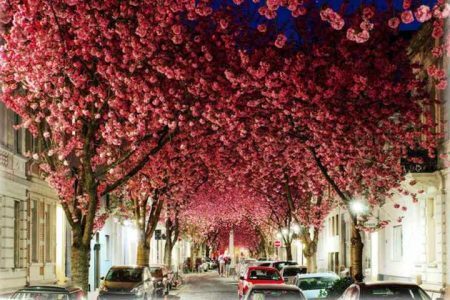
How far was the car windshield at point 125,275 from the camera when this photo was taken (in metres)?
29.2

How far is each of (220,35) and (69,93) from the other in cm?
506

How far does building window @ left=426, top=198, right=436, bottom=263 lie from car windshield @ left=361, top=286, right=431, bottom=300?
1394 cm

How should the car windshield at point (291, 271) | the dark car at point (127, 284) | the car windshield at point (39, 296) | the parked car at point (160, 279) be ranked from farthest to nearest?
the parked car at point (160, 279) → the car windshield at point (291, 271) → the dark car at point (127, 284) → the car windshield at point (39, 296)

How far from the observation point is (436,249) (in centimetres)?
2848

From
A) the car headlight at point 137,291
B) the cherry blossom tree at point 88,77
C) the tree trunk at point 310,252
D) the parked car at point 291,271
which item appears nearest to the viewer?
the cherry blossom tree at point 88,77

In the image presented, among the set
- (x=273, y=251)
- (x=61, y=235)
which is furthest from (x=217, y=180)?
(x=273, y=251)

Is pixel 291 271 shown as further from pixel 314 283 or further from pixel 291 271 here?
pixel 314 283

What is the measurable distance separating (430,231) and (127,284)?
10.8 metres

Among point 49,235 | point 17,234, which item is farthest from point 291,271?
point 17,234

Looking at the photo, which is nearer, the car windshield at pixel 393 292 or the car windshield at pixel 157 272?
the car windshield at pixel 393 292

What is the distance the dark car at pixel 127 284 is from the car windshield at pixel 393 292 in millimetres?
13393

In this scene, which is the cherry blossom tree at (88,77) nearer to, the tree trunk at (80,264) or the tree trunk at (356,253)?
the tree trunk at (80,264)

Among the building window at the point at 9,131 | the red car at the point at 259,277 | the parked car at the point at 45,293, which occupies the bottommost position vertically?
the red car at the point at 259,277

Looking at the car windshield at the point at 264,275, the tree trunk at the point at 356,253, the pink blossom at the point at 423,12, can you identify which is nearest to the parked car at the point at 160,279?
the car windshield at the point at 264,275
